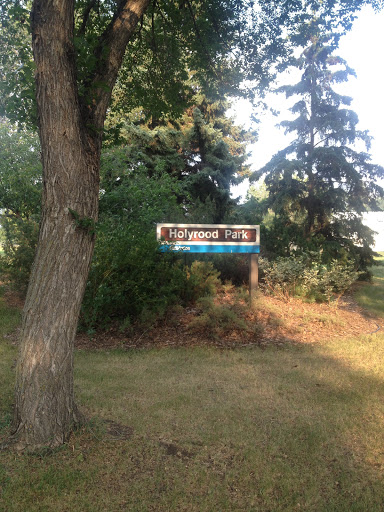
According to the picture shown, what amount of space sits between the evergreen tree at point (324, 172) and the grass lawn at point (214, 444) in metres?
11.4

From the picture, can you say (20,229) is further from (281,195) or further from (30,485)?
(281,195)

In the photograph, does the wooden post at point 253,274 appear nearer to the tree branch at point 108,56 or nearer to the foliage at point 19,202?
the foliage at point 19,202

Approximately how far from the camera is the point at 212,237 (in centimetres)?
1074

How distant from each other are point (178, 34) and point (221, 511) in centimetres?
763

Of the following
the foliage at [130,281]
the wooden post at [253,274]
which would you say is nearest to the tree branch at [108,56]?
the foliage at [130,281]

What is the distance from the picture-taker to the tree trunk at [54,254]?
3.84m

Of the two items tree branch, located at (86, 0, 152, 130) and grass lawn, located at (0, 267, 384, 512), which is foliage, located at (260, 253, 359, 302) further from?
tree branch, located at (86, 0, 152, 130)

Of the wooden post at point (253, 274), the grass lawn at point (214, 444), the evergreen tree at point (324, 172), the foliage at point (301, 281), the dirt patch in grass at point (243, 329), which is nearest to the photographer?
the grass lawn at point (214, 444)

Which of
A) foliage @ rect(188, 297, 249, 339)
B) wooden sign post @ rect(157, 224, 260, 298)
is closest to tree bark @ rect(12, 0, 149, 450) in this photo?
foliage @ rect(188, 297, 249, 339)

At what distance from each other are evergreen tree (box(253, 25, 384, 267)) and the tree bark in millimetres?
13550

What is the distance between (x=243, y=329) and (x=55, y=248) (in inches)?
213

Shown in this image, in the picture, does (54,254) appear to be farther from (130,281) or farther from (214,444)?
(130,281)

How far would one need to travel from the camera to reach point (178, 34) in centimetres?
793

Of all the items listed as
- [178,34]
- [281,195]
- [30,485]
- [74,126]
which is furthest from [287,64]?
[30,485]
